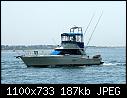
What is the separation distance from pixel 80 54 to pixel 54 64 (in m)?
4.82

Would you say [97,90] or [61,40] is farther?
[61,40]

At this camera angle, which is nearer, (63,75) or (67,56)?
(63,75)

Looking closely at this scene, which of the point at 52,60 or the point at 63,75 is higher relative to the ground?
the point at 52,60

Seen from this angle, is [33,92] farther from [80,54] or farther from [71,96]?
[80,54]

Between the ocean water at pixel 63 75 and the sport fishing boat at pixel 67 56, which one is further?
the sport fishing boat at pixel 67 56

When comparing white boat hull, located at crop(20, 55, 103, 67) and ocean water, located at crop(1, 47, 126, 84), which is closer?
ocean water, located at crop(1, 47, 126, 84)

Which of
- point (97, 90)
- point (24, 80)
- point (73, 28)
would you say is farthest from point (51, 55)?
point (97, 90)

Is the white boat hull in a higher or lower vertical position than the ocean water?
higher

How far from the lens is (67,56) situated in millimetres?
63500

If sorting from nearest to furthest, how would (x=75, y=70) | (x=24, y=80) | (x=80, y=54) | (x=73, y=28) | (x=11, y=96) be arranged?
(x=11, y=96) → (x=24, y=80) → (x=75, y=70) → (x=80, y=54) → (x=73, y=28)

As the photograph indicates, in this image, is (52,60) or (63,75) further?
(52,60)

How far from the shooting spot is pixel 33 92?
66.1 ft

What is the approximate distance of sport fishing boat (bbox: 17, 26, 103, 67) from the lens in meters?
62.5

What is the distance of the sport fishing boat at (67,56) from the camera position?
62.5 metres
